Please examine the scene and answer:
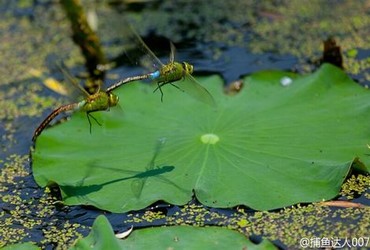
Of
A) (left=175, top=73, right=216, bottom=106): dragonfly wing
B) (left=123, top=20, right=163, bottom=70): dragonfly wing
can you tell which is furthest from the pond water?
(left=123, top=20, right=163, bottom=70): dragonfly wing

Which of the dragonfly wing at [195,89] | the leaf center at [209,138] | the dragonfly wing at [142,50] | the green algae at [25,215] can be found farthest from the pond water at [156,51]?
the dragonfly wing at [142,50]

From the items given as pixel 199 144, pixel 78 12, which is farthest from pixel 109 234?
pixel 78 12

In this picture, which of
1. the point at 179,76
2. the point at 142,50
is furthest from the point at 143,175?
the point at 142,50

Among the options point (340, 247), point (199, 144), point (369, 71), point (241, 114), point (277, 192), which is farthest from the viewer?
point (369, 71)

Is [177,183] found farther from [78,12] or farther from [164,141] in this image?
[78,12]

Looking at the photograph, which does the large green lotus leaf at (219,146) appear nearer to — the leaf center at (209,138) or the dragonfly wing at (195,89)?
the leaf center at (209,138)

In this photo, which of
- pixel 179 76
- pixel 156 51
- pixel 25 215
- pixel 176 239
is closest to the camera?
pixel 176 239

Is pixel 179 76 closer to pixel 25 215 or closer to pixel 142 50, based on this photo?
pixel 142 50
